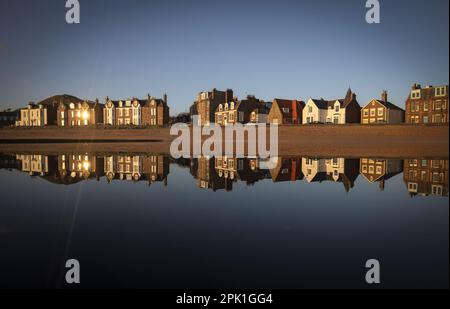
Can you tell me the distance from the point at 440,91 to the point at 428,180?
1902 inches

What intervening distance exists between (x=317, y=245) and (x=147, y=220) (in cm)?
376

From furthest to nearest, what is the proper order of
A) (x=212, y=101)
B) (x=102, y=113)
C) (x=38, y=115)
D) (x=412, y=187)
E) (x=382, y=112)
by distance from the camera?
(x=38, y=115) → (x=102, y=113) → (x=212, y=101) → (x=382, y=112) → (x=412, y=187)

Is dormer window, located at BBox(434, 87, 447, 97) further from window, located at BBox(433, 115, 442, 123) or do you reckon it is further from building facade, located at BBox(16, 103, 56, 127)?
building facade, located at BBox(16, 103, 56, 127)

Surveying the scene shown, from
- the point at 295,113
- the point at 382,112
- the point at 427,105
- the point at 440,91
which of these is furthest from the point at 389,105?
the point at 295,113

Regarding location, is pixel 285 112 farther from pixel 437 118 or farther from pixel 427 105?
pixel 437 118

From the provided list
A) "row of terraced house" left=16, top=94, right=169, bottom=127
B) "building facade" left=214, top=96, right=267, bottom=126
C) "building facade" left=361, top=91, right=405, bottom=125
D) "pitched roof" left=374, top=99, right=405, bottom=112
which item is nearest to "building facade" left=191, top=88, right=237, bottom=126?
"building facade" left=214, top=96, right=267, bottom=126

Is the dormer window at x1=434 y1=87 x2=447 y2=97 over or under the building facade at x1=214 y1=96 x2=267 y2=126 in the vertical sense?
over

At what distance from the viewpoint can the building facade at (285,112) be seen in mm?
60312

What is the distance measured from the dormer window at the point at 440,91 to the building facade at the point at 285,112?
21237 mm

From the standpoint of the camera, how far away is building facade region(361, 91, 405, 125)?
2179 inches

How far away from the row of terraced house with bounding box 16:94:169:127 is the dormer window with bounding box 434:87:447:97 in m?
47.4

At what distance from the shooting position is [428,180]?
12.2 meters

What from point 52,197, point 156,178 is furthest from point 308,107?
point 52,197
